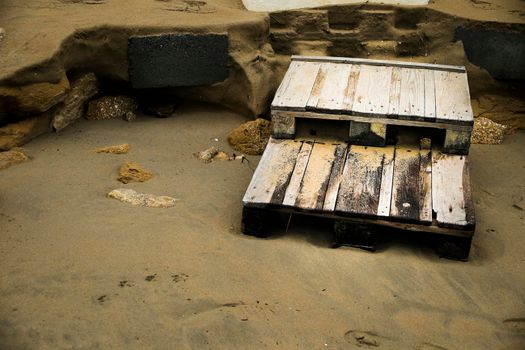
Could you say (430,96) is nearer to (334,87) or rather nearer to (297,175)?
(334,87)

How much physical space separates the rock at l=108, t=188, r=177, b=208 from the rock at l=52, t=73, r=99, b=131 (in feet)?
4.20

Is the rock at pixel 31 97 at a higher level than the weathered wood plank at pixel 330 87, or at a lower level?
lower

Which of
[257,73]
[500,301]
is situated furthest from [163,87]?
[500,301]

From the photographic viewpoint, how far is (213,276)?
12.5ft

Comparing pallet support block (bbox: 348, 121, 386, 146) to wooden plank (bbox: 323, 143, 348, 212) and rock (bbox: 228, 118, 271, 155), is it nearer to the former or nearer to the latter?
wooden plank (bbox: 323, 143, 348, 212)

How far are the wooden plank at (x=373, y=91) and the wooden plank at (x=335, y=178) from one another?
11.2 inches

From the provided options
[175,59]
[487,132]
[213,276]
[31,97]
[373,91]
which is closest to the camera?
[213,276]

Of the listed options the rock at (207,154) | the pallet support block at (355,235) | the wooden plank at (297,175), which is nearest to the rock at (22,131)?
the rock at (207,154)

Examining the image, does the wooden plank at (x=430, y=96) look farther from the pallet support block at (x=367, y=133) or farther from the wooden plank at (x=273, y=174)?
the wooden plank at (x=273, y=174)

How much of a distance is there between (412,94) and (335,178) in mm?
891

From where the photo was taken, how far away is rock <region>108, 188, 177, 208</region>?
15.0ft

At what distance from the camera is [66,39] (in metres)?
5.46

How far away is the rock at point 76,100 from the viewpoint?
5633 millimetres

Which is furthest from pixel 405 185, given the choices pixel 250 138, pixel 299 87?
pixel 250 138
